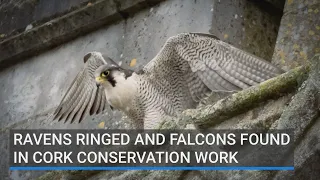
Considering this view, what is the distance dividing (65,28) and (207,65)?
188 cm

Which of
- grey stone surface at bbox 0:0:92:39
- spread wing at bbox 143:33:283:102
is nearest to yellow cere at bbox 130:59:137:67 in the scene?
spread wing at bbox 143:33:283:102

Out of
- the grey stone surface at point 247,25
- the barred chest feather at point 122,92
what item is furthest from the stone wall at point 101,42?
the barred chest feather at point 122,92

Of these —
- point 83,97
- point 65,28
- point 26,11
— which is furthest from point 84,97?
point 26,11

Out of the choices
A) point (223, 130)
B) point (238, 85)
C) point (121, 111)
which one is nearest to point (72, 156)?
point (121, 111)

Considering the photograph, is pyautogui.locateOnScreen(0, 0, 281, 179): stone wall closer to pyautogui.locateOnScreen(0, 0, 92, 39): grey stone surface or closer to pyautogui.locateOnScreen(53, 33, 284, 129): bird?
pyautogui.locateOnScreen(0, 0, 92, 39): grey stone surface

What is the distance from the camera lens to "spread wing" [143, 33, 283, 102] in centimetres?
649

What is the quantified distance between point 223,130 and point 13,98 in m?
3.36

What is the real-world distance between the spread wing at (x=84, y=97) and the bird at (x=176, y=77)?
0.49ft

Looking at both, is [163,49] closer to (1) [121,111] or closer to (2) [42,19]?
(1) [121,111]

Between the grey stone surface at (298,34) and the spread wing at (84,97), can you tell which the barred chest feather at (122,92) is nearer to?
the spread wing at (84,97)

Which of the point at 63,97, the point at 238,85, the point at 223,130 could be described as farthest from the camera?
the point at 63,97

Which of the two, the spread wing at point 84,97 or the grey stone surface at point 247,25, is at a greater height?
the grey stone surface at point 247,25

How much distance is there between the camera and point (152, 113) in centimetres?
694

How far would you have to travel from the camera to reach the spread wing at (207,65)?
649 cm
